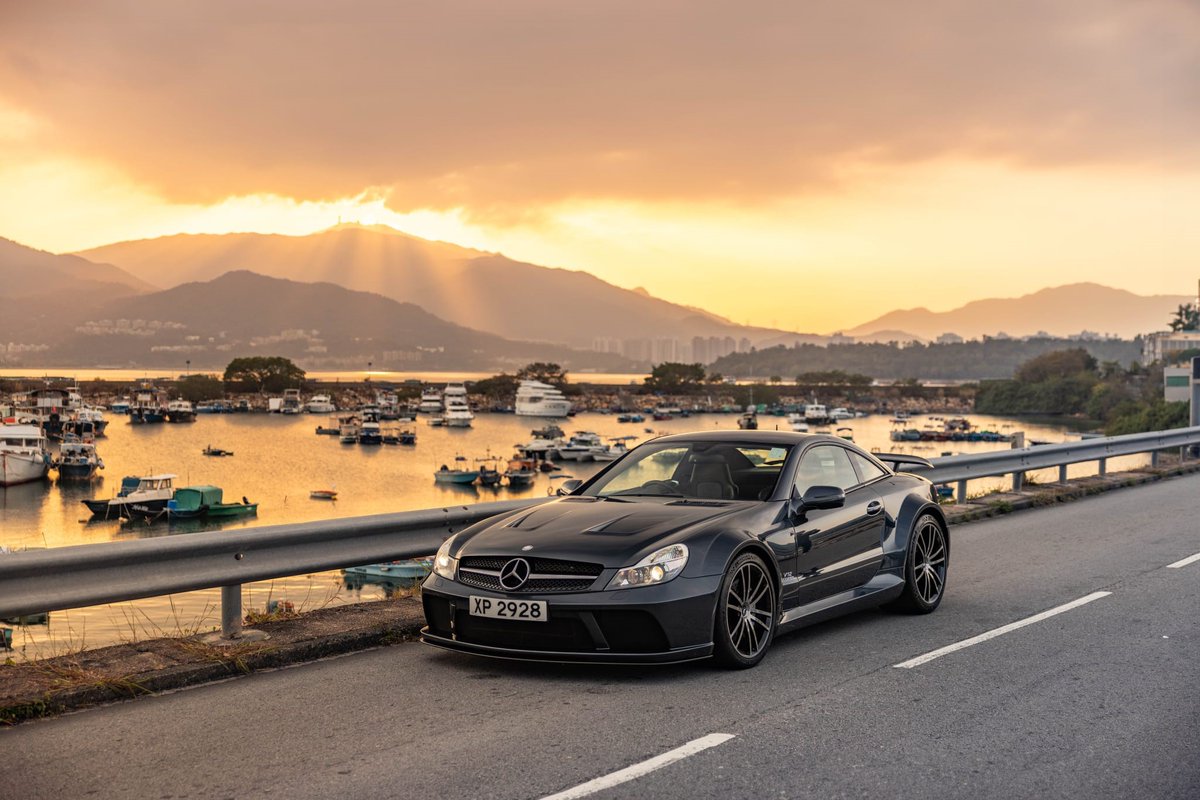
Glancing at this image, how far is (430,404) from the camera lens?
190 metres

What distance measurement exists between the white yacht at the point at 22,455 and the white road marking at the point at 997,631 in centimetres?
8935

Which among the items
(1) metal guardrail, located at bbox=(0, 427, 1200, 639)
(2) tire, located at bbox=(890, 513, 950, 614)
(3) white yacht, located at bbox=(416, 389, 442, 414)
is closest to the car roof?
(2) tire, located at bbox=(890, 513, 950, 614)

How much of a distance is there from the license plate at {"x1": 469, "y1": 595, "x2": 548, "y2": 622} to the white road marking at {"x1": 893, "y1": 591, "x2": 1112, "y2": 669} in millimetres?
2261

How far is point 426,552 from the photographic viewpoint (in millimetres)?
8562

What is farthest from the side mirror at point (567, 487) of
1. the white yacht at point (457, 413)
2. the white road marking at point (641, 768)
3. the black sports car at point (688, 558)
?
the white yacht at point (457, 413)

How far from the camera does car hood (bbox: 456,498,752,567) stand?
652 centimetres

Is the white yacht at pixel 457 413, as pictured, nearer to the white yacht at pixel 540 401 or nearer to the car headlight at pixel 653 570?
the white yacht at pixel 540 401

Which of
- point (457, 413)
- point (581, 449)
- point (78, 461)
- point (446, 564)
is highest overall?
point (446, 564)

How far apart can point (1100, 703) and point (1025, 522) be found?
9295 mm

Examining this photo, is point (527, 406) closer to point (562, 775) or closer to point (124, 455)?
point (124, 455)

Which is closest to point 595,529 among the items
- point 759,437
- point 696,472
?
point 696,472

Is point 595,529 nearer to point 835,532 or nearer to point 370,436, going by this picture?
point 835,532

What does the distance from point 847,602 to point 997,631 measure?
1.10m

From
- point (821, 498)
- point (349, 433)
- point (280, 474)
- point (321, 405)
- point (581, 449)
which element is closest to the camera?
point (821, 498)
